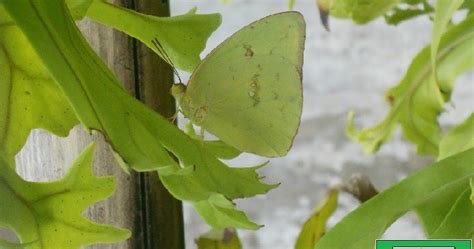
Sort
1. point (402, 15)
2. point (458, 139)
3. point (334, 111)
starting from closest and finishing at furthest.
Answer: point (458, 139) < point (402, 15) < point (334, 111)

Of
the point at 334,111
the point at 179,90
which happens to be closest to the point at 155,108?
the point at 179,90

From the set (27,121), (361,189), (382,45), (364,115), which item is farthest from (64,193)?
(382,45)

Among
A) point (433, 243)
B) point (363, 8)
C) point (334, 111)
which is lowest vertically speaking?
point (433, 243)

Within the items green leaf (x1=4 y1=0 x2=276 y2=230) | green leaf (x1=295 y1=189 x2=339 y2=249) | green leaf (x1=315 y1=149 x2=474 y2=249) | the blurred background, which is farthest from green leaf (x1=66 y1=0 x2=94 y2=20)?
the blurred background

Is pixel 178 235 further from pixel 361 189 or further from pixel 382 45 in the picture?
pixel 382 45

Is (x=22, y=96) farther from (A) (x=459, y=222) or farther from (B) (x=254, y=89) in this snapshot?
(A) (x=459, y=222)

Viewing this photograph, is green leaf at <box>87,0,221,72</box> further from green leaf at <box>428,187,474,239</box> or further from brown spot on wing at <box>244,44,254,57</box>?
green leaf at <box>428,187,474,239</box>
